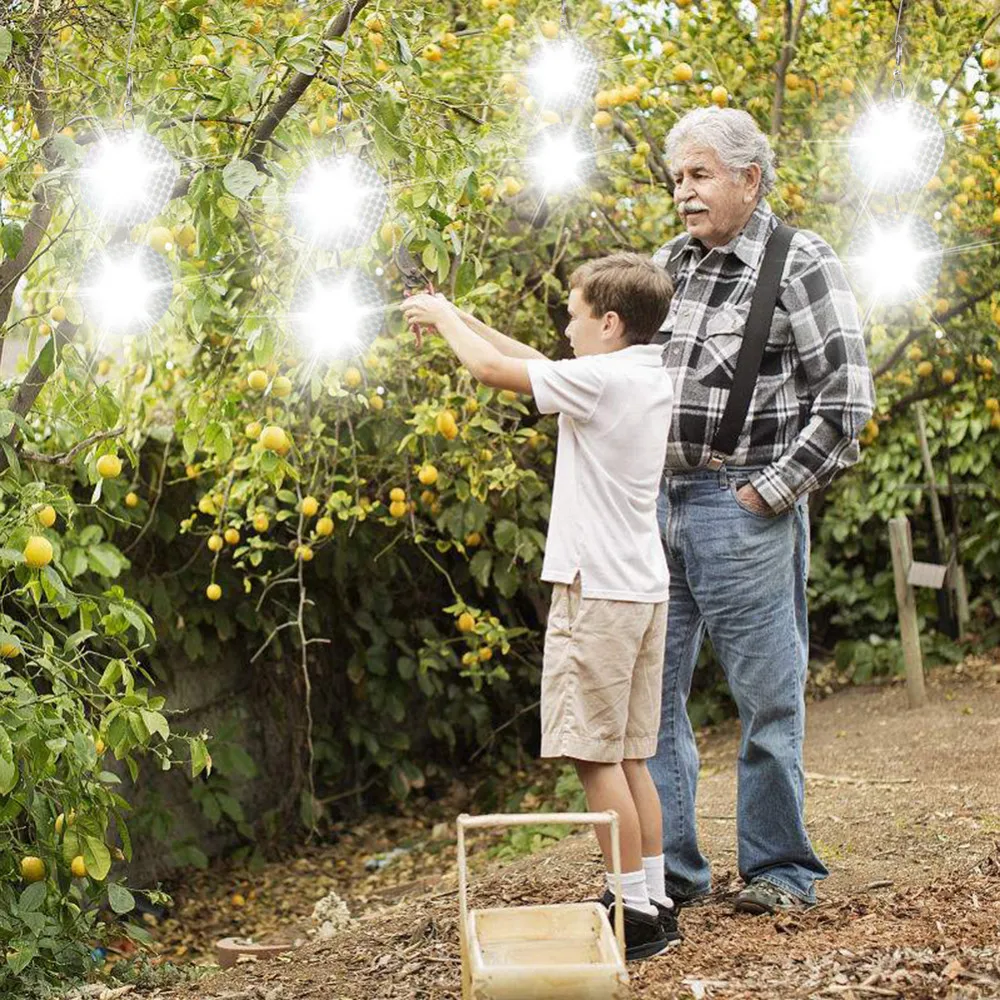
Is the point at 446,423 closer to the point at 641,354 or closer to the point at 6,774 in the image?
the point at 641,354

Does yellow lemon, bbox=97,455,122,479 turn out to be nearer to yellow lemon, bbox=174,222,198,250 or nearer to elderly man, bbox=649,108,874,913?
yellow lemon, bbox=174,222,198,250

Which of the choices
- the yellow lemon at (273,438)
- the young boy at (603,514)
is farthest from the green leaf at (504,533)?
the young boy at (603,514)

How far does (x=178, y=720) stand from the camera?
16.6 feet

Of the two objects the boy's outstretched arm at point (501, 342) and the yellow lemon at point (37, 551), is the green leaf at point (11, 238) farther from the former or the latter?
the boy's outstretched arm at point (501, 342)

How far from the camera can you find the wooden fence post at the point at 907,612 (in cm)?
565

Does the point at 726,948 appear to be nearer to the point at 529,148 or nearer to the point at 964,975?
the point at 964,975

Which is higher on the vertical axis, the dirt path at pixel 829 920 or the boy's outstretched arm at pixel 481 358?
the boy's outstretched arm at pixel 481 358

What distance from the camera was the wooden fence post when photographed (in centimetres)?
565

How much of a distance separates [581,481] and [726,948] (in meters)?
0.88

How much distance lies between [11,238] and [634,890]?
5.23 ft

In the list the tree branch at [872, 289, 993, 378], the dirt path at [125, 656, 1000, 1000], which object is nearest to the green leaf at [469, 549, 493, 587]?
the dirt path at [125, 656, 1000, 1000]

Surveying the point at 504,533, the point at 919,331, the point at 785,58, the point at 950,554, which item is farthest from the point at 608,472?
the point at 950,554

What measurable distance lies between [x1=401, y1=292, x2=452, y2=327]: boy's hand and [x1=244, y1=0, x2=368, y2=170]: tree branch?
1.61 feet

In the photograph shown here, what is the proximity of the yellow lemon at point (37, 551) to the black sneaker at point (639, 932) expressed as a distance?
1.21 m
